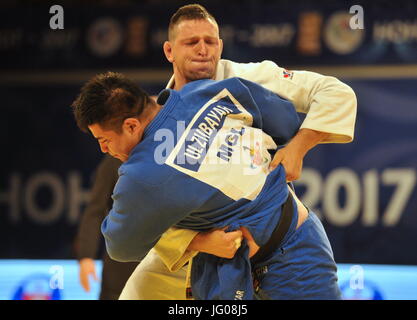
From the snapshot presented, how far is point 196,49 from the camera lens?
2957mm

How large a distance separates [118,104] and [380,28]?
427 cm

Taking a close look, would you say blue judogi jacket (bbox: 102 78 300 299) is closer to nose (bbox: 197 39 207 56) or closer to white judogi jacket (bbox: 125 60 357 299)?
white judogi jacket (bbox: 125 60 357 299)

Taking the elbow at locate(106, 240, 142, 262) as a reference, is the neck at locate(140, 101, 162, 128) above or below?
above

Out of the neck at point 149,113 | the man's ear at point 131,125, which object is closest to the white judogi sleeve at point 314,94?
the neck at point 149,113

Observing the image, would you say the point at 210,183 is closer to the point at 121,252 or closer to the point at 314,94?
the point at 121,252

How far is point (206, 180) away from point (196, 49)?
787mm

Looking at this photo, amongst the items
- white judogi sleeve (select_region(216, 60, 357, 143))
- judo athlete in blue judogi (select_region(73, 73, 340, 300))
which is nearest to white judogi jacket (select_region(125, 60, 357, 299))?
white judogi sleeve (select_region(216, 60, 357, 143))

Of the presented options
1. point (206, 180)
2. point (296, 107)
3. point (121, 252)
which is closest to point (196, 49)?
point (296, 107)

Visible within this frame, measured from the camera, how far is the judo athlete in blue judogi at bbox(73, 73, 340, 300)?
238cm

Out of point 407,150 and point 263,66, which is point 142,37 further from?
point 263,66

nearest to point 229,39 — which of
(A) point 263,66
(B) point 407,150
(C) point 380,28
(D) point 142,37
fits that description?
(D) point 142,37

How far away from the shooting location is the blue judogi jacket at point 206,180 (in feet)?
7.75

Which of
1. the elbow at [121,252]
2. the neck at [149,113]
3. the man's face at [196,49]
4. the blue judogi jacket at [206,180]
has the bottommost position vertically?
the elbow at [121,252]

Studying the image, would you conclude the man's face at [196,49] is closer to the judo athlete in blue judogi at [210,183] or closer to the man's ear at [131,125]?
the judo athlete in blue judogi at [210,183]
